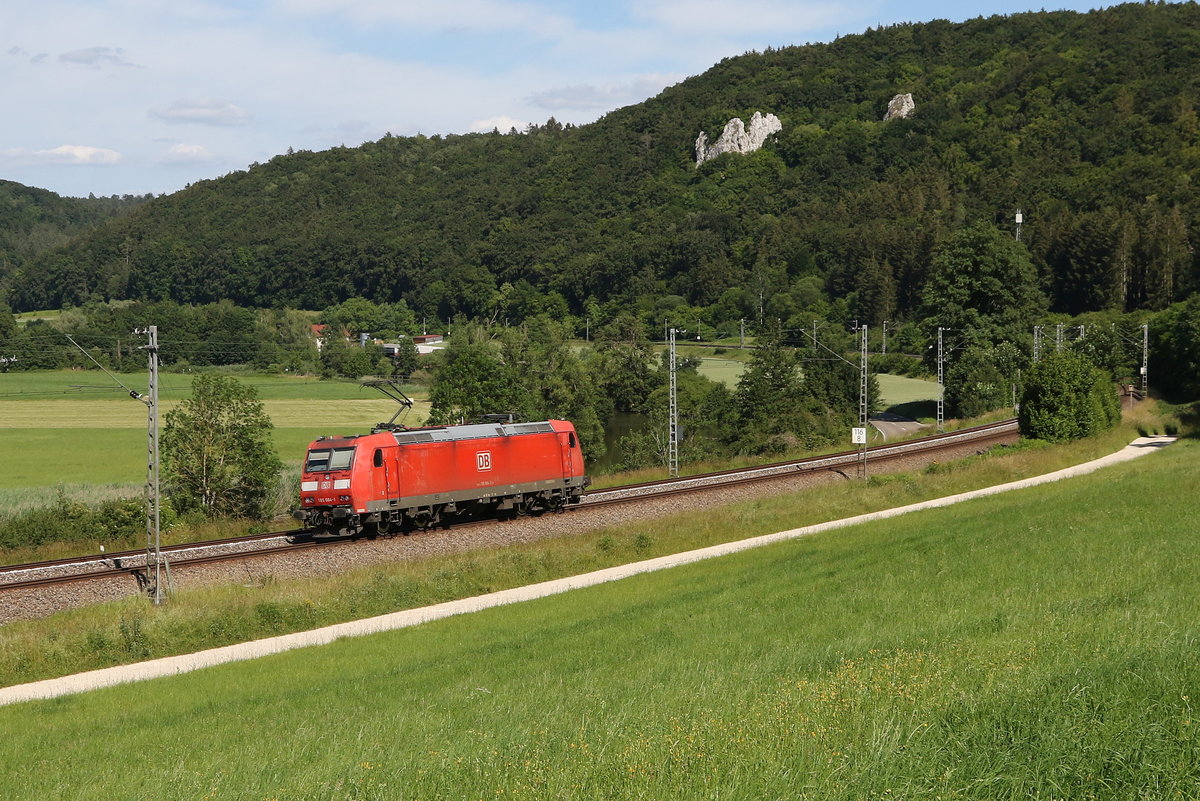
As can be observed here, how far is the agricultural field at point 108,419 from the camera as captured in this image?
7325 centimetres

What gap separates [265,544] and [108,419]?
76.4 metres

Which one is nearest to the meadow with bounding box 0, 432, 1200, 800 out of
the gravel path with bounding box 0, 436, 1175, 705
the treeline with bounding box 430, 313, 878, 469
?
the gravel path with bounding box 0, 436, 1175, 705

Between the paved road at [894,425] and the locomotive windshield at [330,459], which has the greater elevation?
the locomotive windshield at [330,459]

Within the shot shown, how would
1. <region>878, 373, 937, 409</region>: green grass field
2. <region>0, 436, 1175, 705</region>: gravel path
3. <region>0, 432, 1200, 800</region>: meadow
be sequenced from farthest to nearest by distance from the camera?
<region>878, 373, 937, 409</region>: green grass field → <region>0, 436, 1175, 705</region>: gravel path → <region>0, 432, 1200, 800</region>: meadow

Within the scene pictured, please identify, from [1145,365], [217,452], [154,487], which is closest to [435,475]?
[154,487]

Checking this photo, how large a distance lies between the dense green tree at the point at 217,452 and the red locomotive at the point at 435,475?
17.7 metres

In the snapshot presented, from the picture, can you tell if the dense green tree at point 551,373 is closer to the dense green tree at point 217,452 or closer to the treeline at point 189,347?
the treeline at point 189,347

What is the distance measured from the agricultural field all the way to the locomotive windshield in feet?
110

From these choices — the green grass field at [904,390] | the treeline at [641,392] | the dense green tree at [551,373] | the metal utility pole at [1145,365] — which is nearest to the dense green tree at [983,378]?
the green grass field at [904,390]

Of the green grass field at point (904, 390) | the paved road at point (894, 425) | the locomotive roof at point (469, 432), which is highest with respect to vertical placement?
the locomotive roof at point (469, 432)

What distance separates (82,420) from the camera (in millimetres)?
101750

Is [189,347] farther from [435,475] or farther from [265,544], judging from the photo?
[265,544]

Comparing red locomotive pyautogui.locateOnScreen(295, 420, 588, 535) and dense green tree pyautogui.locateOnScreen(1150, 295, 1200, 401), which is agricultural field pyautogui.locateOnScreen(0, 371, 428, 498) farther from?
dense green tree pyautogui.locateOnScreen(1150, 295, 1200, 401)

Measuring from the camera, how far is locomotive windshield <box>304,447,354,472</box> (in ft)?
115
